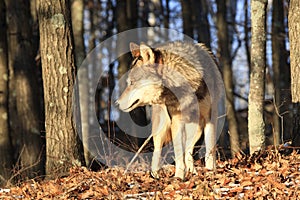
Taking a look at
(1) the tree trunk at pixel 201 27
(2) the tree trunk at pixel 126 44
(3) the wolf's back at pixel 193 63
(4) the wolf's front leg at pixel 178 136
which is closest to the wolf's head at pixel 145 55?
(3) the wolf's back at pixel 193 63

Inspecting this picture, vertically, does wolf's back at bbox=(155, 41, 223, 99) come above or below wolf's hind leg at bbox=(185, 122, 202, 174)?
above

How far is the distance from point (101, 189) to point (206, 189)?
128cm

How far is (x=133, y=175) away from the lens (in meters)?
7.76

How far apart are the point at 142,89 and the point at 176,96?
48 cm

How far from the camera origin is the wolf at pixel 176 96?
7598 millimetres

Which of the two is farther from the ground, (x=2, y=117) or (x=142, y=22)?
(x=142, y=22)

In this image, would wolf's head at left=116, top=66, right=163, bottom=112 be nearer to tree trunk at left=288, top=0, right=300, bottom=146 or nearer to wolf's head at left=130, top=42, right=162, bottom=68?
wolf's head at left=130, top=42, right=162, bottom=68

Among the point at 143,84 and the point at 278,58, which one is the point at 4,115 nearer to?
the point at 143,84

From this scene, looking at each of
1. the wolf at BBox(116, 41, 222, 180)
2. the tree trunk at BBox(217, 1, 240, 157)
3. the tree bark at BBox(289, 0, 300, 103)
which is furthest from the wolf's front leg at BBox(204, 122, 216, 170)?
the tree trunk at BBox(217, 1, 240, 157)

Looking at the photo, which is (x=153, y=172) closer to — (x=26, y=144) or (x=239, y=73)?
(x=26, y=144)

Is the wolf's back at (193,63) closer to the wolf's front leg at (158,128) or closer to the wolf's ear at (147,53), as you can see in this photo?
the wolf's ear at (147,53)

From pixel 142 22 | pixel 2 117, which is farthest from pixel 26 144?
pixel 142 22

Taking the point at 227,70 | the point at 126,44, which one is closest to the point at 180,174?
the point at 126,44

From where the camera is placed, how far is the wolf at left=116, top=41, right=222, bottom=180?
7.60 metres
